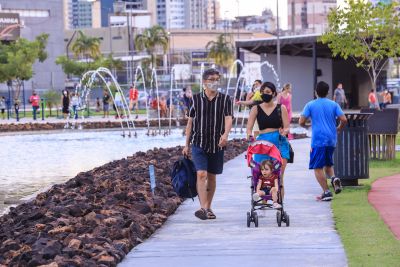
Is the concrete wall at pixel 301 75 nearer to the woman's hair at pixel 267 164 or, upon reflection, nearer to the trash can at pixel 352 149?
the trash can at pixel 352 149

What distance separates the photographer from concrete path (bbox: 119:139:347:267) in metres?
9.17

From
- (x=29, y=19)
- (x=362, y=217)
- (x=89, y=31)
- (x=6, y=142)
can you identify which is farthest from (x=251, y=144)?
(x=89, y=31)

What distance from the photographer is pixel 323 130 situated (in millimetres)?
13789

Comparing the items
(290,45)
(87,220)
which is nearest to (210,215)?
(87,220)

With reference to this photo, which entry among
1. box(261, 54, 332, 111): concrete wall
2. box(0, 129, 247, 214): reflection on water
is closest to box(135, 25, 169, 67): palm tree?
box(261, 54, 332, 111): concrete wall

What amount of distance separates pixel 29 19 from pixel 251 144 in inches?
4272

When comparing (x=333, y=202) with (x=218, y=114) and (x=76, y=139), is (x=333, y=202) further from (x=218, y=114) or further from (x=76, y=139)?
(x=76, y=139)

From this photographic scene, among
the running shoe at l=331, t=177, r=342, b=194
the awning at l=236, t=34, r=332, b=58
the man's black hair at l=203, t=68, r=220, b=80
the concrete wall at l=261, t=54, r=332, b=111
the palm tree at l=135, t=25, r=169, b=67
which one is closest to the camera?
the man's black hair at l=203, t=68, r=220, b=80

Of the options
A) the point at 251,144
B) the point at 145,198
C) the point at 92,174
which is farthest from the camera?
the point at 92,174

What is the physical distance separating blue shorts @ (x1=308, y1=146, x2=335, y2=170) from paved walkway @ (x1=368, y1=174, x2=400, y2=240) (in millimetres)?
759

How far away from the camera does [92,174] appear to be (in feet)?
60.2

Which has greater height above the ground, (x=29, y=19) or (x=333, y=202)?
(x=29, y=19)

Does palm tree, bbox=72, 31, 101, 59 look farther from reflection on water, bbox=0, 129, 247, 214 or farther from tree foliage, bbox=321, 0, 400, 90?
tree foliage, bbox=321, 0, 400, 90

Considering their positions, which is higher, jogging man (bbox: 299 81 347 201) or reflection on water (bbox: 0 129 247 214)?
jogging man (bbox: 299 81 347 201)
